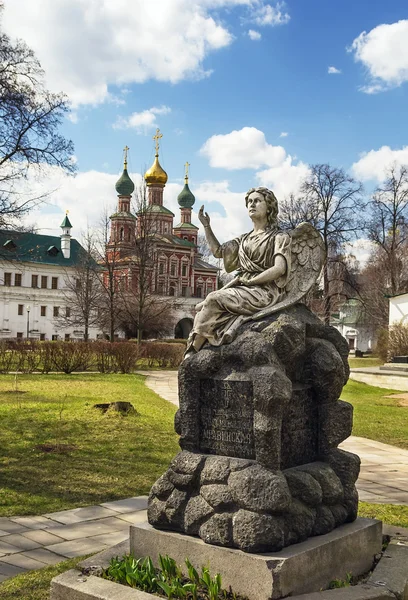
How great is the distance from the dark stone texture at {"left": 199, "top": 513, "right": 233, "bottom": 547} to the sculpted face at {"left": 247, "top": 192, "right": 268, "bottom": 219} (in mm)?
2288

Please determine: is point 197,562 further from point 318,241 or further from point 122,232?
point 122,232

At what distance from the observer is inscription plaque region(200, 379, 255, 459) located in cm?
436

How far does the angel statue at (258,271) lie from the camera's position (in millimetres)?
4660

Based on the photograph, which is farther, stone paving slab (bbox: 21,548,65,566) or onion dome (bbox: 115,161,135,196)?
onion dome (bbox: 115,161,135,196)

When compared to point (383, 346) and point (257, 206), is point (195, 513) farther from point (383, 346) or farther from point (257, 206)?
point (383, 346)

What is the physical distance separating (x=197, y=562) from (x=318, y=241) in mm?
2604

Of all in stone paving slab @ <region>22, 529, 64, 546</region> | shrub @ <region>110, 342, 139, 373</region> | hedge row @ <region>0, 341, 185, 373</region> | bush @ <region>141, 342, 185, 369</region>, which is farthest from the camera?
bush @ <region>141, 342, 185, 369</region>

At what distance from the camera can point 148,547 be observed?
14.4 feet

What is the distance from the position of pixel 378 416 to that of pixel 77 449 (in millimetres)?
7151

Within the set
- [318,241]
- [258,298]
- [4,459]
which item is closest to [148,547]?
[258,298]

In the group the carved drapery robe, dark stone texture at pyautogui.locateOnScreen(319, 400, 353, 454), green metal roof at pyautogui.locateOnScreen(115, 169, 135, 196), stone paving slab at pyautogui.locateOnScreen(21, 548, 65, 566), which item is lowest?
stone paving slab at pyautogui.locateOnScreen(21, 548, 65, 566)

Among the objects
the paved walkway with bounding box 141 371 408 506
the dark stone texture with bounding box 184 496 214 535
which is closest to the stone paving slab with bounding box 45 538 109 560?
the dark stone texture with bounding box 184 496 214 535

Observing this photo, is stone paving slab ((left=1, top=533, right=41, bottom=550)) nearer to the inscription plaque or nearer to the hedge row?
the inscription plaque

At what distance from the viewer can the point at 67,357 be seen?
22.4 m
